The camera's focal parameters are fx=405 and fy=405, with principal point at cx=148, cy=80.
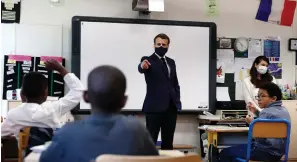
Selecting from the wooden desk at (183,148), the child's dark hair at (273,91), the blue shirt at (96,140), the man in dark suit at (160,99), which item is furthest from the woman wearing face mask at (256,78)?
the blue shirt at (96,140)

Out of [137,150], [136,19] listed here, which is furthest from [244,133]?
[137,150]

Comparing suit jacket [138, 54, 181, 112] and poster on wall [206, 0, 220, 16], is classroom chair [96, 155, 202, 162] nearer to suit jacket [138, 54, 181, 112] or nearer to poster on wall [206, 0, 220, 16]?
suit jacket [138, 54, 181, 112]

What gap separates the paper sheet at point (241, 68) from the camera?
18.3 feet

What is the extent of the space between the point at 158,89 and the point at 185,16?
6.97ft

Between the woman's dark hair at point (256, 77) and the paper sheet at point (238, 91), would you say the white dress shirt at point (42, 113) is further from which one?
the paper sheet at point (238, 91)

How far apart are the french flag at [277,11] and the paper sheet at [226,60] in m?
0.68

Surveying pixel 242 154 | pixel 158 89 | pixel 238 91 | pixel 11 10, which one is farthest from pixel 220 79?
pixel 11 10

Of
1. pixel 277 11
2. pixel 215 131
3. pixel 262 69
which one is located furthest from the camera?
pixel 277 11

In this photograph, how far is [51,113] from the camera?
2387 mm

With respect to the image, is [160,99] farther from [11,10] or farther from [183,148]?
[11,10]

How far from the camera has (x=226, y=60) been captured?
5551 mm

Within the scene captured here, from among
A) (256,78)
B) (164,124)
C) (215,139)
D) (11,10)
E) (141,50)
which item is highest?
(11,10)

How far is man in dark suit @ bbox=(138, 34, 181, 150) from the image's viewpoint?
3.53 m

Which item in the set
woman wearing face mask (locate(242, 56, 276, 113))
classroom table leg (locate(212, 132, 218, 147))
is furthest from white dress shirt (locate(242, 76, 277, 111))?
classroom table leg (locate(212, 132, 218, 147))
